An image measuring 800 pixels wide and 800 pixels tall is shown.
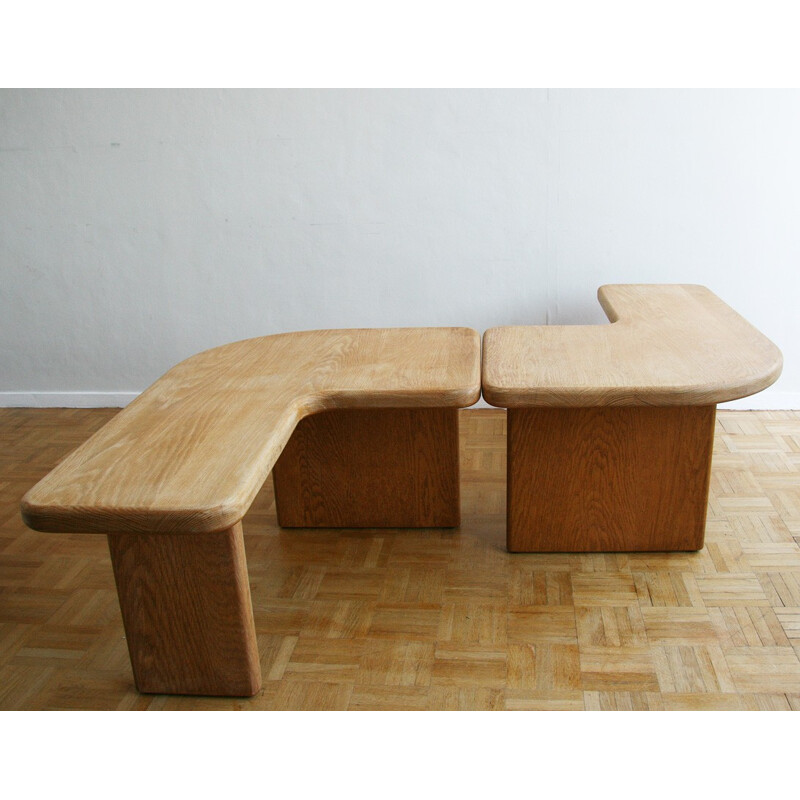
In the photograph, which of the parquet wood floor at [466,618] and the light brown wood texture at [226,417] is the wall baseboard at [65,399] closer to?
the parquet wood floor at [466,618]

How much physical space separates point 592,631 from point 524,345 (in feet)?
2.82

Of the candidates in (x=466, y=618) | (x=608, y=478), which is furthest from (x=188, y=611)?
(x=608, y=478)

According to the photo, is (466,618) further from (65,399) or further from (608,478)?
(65,399)

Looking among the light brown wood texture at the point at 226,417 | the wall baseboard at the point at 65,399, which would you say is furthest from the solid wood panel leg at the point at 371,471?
the wall baseboard at the point at 65,399

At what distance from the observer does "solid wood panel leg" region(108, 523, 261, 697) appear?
2.06 m

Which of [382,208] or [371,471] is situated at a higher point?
[382,208]

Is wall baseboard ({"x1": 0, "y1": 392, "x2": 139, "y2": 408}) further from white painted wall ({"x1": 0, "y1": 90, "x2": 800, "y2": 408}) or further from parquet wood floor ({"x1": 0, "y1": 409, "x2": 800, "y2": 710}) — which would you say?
parquet wood floor ({"x1": 0, "y1": 409, "x2": 800, "y2": 710})

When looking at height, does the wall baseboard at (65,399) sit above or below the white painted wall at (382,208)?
below

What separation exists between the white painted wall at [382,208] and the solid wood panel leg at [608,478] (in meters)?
1.31

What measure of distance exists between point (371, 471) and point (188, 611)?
2.98 feet

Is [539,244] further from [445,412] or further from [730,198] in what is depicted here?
[445,412]

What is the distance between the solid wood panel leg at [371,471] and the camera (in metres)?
2.81

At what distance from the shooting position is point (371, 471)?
2885 millimetres

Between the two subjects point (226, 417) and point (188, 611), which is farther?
point (226, 417)
